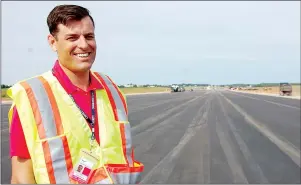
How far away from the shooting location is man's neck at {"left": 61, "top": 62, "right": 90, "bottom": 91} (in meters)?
2.04

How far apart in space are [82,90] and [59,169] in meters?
0.45

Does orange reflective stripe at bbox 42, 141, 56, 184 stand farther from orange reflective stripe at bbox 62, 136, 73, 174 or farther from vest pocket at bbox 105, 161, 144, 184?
vest pocket at bbox 105, 161, 144, 184

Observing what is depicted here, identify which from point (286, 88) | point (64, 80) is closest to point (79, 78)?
point (64, 80)

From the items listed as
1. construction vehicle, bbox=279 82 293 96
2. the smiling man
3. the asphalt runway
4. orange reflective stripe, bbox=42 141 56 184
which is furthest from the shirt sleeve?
construction vehicle, bbox=279 82 293 96

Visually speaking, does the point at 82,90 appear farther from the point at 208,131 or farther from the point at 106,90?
the point at 208,131

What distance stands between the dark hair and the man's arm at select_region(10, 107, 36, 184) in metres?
0.49

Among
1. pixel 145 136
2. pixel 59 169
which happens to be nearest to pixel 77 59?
pixel 59 169

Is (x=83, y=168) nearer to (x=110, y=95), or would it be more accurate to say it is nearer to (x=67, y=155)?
(x=67, y=155)

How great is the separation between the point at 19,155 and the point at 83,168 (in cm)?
33

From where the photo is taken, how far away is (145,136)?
1380cm

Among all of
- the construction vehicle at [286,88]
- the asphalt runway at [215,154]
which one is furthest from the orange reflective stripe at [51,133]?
the construction vehicle at [286,88]

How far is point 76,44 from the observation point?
1.97m

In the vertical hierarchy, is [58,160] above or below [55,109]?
below

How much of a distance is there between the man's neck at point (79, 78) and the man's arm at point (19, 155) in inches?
13.6
